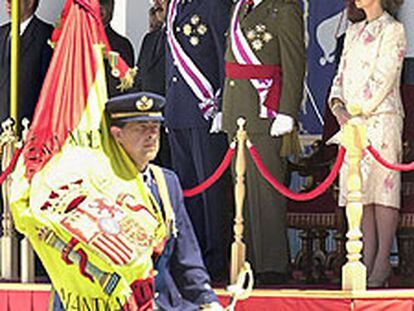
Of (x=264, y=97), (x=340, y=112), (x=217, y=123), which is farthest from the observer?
(x=217, y=123)

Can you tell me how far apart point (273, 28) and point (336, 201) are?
54.9 inches

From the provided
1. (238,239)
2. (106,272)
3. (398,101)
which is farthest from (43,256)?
(398,101)

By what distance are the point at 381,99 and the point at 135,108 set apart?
2.83 meters

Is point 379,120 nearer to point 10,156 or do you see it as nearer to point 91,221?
point 10,156

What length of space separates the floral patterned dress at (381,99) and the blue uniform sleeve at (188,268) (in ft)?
9.37

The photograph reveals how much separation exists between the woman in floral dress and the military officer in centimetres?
49

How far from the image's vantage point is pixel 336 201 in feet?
35.0

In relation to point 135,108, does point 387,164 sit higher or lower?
lower

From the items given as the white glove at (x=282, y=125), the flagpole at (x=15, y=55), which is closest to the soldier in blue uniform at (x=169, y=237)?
the white glove at (x=282, y=125)

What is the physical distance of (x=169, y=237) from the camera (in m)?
7.01

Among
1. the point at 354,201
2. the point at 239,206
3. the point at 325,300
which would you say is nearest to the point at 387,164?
the point at 354,201

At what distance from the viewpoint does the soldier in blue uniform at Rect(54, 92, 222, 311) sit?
6.95m

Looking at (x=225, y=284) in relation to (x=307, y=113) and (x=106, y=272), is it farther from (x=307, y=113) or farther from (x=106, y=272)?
(x=106, y=272)

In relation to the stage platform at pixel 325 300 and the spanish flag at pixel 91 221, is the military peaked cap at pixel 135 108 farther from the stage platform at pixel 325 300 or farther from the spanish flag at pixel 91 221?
the stage platform at pixel 325 300
